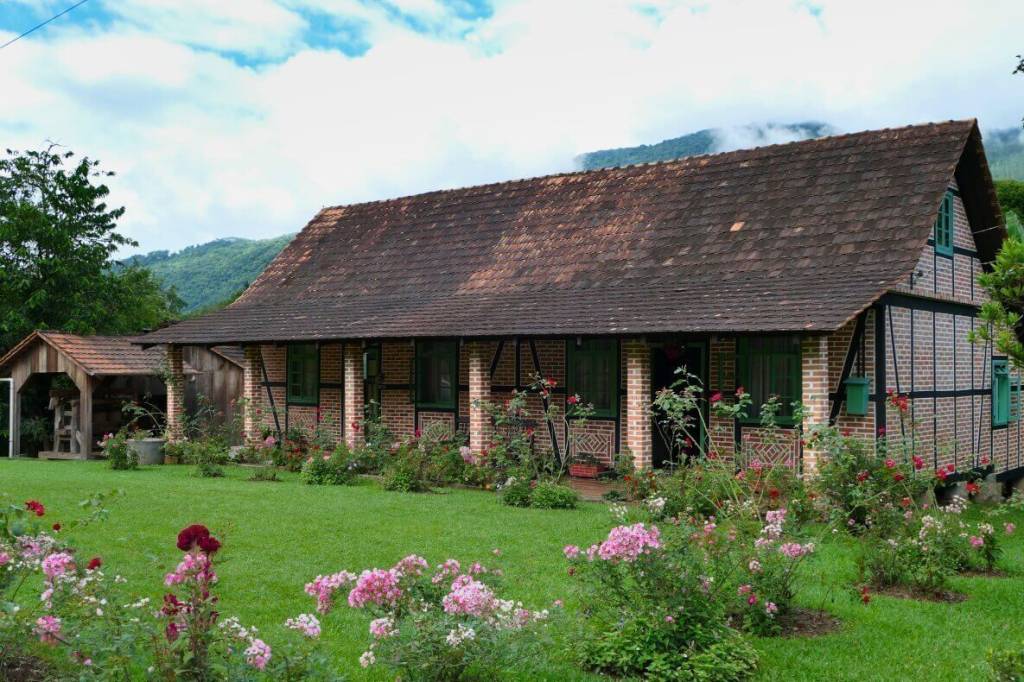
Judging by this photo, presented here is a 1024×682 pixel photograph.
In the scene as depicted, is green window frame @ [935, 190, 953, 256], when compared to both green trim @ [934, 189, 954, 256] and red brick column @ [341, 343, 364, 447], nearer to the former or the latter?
green trim @ [934, 189, 954, 256]

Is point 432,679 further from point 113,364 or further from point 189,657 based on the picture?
point 113,364

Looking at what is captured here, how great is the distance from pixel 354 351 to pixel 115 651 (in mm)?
13712

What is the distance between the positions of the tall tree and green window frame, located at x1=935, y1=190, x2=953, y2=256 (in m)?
20.8

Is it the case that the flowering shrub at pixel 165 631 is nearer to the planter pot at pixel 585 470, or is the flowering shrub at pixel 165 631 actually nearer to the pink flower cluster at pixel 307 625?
the pink flower cluster at pixel 307 625

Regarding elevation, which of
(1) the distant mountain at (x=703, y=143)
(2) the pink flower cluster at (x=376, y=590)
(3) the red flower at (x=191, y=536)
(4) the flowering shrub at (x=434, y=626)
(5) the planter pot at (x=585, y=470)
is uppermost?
(1) the distant mountain at (x=703, y=143)

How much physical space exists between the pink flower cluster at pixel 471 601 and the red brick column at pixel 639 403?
9770 mm

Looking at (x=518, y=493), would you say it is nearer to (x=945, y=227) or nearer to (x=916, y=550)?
(x=916, y=550)

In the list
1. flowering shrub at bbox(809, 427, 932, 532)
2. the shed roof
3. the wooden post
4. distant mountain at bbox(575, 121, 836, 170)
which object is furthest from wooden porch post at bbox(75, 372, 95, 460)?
distant mountain at bbox(575, 121, 836, 170)

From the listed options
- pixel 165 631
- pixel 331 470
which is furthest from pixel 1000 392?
pixel 165 631

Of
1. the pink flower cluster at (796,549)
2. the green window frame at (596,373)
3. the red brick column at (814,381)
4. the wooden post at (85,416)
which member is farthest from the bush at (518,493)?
the wooden post at (85,416)

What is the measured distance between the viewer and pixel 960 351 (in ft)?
53.9

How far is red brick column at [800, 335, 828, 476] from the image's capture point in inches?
513

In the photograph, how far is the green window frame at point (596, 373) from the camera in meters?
16.4

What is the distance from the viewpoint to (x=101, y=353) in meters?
22.0
